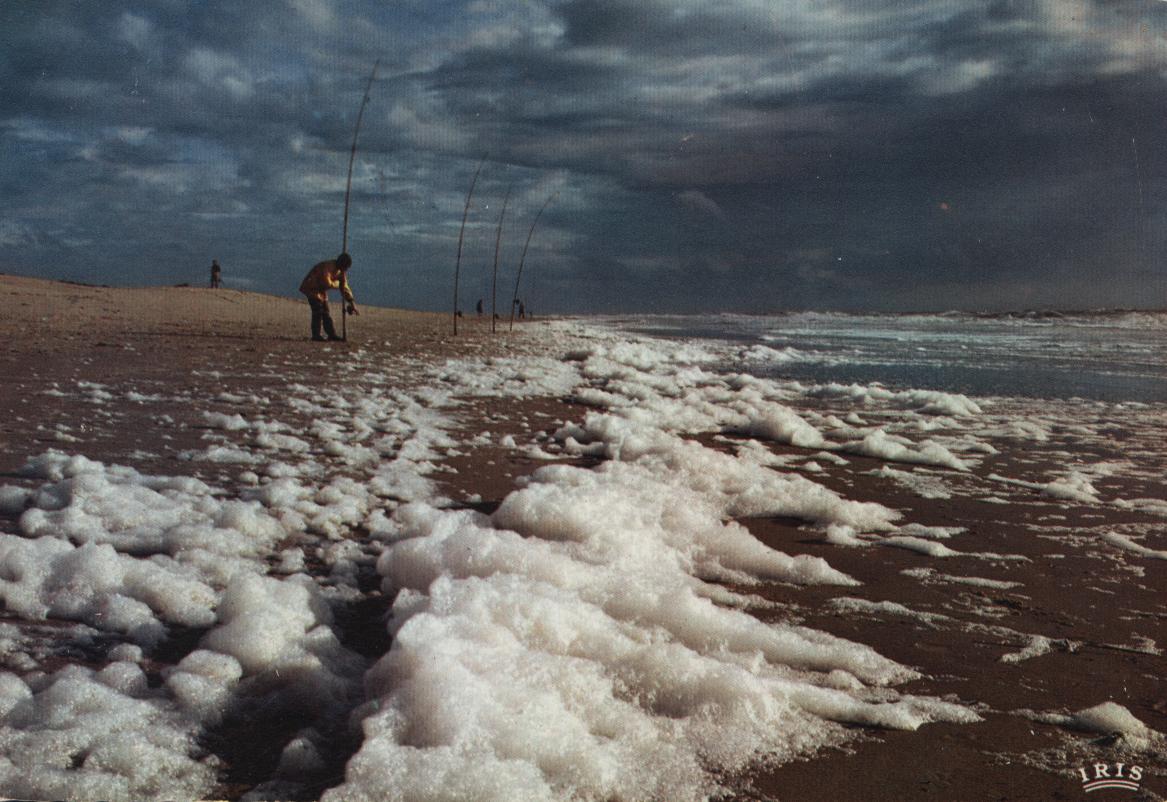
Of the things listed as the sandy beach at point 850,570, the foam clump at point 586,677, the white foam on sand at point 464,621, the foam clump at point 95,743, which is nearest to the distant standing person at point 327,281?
the sandy beach at point 850,570

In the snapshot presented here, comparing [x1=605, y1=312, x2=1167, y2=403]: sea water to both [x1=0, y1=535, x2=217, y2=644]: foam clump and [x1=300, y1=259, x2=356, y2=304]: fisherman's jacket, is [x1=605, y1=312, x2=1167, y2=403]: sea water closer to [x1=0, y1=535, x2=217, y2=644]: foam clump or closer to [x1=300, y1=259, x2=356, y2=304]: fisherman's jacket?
[x1=300, y1=259, x2=356, y2=304]: fisherman's jacket

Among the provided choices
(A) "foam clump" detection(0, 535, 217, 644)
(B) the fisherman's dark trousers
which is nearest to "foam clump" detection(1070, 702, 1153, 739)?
(A) "foam clump" detection(0, 535, 217, 644)

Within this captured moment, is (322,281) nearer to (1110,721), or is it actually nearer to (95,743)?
(95,743)

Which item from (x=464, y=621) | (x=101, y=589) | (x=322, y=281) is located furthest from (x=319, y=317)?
(x=464, y=621)

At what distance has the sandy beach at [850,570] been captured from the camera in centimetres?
199

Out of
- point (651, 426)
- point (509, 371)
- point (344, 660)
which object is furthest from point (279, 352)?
point (344, 660)

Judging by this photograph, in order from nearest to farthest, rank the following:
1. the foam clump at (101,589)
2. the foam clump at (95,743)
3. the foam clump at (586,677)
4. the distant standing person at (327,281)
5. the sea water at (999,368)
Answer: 1. the foam clump at (95,743)
2. the foam clump at (586,677)
3. the foam clump at (101,589)
4. the sea water at (999,368)
5. the distant standing person at (327,281)

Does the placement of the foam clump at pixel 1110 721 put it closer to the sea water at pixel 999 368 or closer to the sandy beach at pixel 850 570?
the sandy beach at pixel 850 570

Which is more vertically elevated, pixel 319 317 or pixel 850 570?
pixel 319 317

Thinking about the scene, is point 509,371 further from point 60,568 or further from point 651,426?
point 60,568

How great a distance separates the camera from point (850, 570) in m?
3.48

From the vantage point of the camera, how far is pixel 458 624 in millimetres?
2412

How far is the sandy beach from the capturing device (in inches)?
78.2

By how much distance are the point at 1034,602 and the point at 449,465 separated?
321cm
